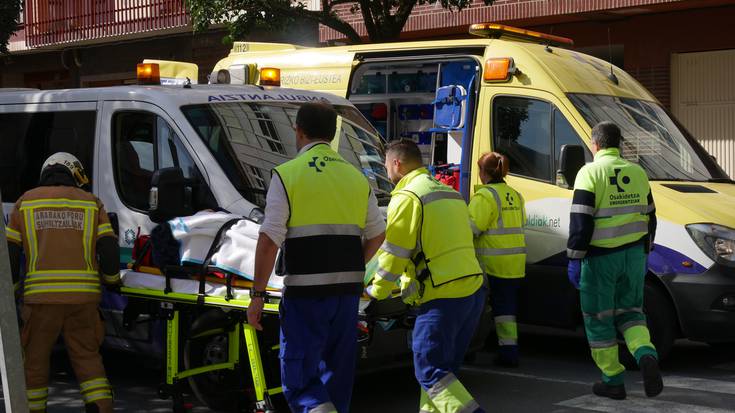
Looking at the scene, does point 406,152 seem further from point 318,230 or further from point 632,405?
point 632,405

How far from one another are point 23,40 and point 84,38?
2.71 meters

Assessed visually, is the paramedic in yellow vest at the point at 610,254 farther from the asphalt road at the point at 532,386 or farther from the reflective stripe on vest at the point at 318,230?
the reflective stripe on vest at the point at 318,230

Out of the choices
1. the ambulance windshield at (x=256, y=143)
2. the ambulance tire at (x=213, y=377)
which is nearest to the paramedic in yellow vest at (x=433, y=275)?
the ambulance tire at (x=213, y=377)

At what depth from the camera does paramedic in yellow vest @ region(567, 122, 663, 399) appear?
24.2ft

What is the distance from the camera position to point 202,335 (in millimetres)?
6723

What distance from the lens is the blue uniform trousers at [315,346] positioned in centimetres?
544

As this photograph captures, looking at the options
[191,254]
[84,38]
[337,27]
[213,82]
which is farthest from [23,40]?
[191,254]

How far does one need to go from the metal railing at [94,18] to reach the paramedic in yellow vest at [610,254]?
50.5 feet

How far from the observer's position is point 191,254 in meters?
6.77

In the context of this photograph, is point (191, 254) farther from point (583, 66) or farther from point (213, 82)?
point (583, 66)

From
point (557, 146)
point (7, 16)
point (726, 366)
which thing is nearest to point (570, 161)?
point (557, 146)

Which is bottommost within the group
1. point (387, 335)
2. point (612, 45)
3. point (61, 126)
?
point (387, 335)

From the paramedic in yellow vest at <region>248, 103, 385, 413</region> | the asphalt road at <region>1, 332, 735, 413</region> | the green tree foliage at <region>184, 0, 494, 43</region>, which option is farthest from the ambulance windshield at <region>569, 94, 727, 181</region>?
the green tree foliage at <region>184, 0, 494, 43</region>

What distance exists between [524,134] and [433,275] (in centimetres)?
368
